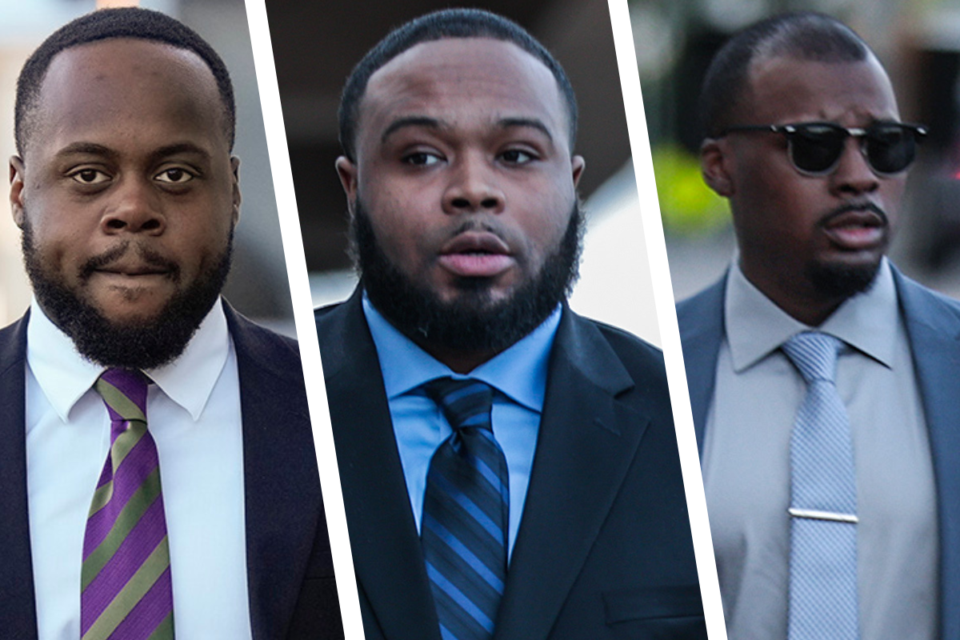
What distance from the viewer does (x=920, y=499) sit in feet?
7.35

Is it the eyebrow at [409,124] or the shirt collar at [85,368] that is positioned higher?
the eyebrow at [409,124]

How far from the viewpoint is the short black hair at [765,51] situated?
2.32 metres

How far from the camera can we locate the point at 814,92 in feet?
7.47

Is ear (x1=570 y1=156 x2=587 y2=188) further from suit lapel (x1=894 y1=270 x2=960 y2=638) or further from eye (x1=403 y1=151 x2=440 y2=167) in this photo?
suit lapel (x1=894 y1=270 x2=960 y2=638)

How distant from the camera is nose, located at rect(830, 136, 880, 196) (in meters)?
2.27

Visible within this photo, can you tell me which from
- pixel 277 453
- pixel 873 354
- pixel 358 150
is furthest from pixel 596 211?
pixel 277 453

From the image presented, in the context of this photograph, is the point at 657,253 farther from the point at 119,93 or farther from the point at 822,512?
the point at 119,93

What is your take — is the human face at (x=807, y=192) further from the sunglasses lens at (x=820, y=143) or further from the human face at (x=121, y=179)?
the human face at (x=121, y=179)

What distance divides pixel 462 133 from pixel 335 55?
330 millimetres

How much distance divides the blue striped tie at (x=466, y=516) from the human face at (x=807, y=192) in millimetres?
688

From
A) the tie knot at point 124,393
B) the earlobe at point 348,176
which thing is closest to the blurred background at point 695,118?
the earlobe at point 348,176

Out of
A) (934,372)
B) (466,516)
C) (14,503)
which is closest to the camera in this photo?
(14,503)

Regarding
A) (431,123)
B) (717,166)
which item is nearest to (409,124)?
(431,123)

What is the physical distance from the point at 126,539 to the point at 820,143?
5.34ft
